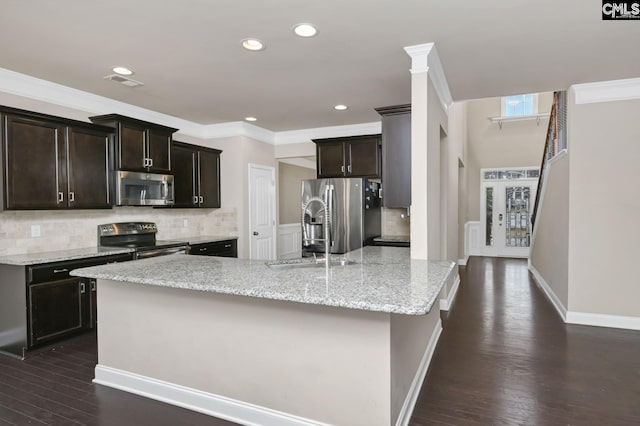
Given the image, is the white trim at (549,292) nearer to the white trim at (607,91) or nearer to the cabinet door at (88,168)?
the white trim at (607,91)

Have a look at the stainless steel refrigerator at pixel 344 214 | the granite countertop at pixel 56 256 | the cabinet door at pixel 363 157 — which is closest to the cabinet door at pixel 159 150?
the granite countertop at pixel 56 256

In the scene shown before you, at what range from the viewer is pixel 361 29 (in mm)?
2607

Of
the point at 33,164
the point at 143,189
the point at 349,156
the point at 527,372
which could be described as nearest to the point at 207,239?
the point at 143,189

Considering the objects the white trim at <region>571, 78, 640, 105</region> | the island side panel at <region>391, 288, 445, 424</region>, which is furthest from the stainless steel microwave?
the white trim at <region>571, 78, 640, 105</region>

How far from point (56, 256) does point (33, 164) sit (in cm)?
87

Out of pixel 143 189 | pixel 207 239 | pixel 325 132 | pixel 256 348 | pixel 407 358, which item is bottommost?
pixel 407 358

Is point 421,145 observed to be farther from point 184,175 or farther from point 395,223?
point 184,175

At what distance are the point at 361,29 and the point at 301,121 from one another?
2.94 metres

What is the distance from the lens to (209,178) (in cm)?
552

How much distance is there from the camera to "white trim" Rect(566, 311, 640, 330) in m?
3.76

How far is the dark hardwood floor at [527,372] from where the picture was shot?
7.38 ft

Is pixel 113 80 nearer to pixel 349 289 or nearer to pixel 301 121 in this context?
pixel 301 121

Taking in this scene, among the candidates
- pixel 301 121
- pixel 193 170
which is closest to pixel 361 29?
pixel 301 121

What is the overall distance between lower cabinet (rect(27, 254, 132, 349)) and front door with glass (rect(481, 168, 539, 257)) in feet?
27.9
